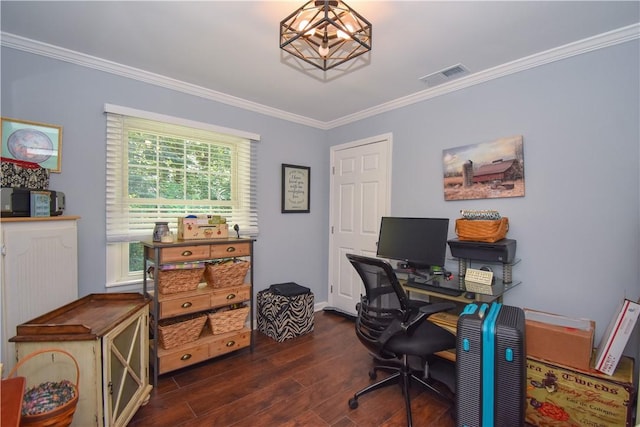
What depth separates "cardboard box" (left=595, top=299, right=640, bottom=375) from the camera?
160 centimetres

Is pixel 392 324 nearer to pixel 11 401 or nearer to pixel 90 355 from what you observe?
pixel 90 355

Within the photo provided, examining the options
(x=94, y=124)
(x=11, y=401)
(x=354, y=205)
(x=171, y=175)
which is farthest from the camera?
(x=354, y=205)

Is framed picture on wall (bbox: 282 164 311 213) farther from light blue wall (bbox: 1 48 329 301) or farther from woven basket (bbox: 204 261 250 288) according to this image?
woven basket (bbox: 204 261 250 288)

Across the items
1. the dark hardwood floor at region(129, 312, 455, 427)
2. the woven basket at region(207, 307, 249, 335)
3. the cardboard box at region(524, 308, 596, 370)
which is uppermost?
the cardboard box at region(524, 308, 596, 370)

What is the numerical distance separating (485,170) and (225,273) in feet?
7.87

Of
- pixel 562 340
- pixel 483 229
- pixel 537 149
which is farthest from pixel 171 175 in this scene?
pixel 562 340

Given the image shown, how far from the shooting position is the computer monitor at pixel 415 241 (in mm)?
2457

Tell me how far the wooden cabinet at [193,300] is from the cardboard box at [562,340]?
217cm

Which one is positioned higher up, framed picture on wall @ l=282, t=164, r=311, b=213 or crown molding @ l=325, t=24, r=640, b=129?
crown molding @ l=325, t=24, r=640, b=129

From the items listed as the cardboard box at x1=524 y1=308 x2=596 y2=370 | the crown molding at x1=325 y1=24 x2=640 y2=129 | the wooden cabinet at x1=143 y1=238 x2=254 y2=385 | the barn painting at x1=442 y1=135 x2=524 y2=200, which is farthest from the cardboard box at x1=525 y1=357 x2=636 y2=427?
the wooden cabinet at x1=143 y1=238 x2=254 y2=385

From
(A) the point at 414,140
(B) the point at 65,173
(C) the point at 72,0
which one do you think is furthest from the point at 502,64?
(B) the point at 65,173

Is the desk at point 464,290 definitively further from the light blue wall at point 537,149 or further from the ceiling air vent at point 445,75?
the ceiling air vent at point 445,75

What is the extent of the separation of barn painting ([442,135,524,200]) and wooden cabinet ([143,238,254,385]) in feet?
6.45

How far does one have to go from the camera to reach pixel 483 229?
223 centimetres
